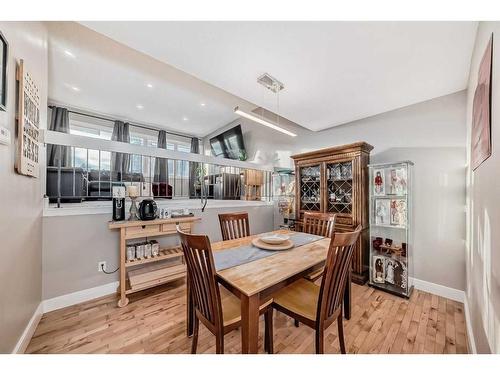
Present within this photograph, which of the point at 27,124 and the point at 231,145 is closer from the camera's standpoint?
the point at 27,124

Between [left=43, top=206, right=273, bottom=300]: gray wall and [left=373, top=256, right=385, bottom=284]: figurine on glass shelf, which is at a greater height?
[left=43, top=206, right=273, bottom=300]: gray wall

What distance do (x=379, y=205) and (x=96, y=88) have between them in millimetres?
5381

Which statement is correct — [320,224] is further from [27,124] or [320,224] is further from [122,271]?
[27,124]

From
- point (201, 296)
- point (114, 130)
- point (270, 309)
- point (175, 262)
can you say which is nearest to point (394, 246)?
point (270, 309)

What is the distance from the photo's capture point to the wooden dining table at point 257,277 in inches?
43.0

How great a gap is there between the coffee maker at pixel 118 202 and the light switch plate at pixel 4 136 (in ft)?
3.49

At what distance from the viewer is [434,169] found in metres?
2.47

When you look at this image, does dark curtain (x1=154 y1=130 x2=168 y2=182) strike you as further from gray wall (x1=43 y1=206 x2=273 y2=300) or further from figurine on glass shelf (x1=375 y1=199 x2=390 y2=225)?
figurine on glass shelf (x1=375 y1=199 x2=390 y2=225)

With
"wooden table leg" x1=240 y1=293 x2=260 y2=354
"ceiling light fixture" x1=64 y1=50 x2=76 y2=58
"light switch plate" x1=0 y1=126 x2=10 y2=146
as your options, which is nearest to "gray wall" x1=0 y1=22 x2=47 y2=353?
"light switch plate" x1=0 y1=126 x2=10 y2=146

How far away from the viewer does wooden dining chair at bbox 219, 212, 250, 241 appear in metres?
2.30

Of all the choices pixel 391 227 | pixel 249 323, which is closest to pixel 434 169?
pixel 391 227

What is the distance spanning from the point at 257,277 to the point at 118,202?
6.19 feet

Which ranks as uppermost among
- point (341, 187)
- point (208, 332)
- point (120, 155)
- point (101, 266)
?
point (120, 155)
